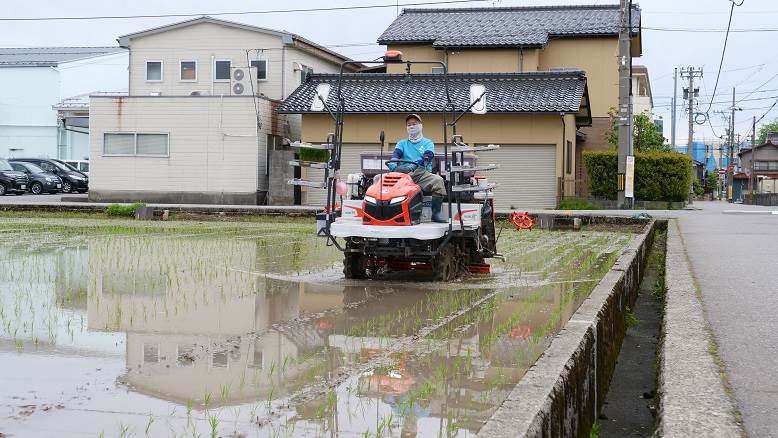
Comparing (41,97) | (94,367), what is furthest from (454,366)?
(41,97)

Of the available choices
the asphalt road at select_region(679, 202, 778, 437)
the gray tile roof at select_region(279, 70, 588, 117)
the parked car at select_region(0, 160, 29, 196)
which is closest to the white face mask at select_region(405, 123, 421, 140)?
the asphalt road at select_region(679, 202, 778, 437)

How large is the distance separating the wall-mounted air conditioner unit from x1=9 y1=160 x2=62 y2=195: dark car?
9792mm

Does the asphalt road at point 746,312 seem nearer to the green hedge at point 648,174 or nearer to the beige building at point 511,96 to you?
the beige building at point 511,96

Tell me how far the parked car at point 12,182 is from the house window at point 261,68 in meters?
10.8

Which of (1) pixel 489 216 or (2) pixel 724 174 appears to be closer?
(1) pixel 489 216

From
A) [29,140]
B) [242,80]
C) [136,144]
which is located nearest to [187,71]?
[242,80]

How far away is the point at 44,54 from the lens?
50062mm

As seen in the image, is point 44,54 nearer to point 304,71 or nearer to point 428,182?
point 304,71

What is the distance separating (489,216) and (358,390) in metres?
6.70

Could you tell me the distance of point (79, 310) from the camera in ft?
23.8

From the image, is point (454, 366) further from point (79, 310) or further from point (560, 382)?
point (79, 310)

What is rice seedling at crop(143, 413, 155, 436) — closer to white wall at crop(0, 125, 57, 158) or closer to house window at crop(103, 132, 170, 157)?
house window at crop(103, 132, 170, 157)

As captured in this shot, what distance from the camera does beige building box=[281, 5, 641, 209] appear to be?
2797 cm

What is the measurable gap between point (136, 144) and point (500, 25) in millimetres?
13963
